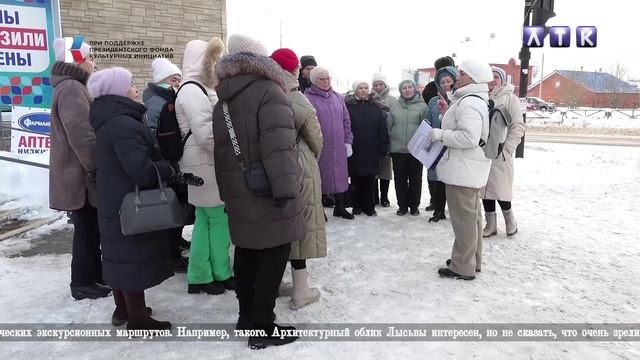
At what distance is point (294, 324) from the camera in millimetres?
3127

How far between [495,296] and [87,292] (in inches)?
127

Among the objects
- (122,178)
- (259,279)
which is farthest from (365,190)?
(122,178)

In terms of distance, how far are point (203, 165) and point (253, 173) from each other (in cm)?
98

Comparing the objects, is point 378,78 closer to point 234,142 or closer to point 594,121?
point 234,142

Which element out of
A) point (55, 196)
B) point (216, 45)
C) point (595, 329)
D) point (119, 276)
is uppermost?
point (216, 45)

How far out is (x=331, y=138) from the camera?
514 cm

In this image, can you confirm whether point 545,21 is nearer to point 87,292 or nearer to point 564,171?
point 564,171

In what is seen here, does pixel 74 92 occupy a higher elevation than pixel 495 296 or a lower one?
higher

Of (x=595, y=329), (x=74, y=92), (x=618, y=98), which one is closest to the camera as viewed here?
(x=595, y=329)

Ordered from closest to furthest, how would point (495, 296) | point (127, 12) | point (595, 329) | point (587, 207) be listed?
1. point (595, 329)
2. point (495, 296)
3. point (587, 207)
4. point (127, 12)

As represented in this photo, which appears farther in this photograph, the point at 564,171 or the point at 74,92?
the point at 564,171

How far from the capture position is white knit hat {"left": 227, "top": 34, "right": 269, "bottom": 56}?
8.93ft

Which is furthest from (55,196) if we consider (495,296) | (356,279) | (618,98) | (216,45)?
(618,98)

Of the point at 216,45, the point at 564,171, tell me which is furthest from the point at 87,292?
the point at 564,171
